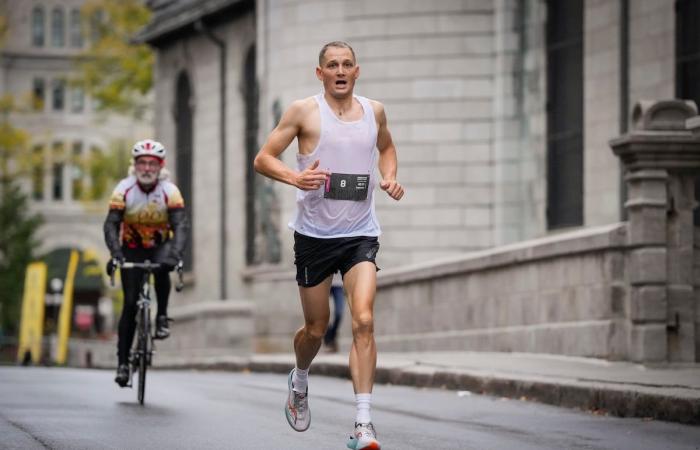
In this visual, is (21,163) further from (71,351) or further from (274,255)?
(274,255)

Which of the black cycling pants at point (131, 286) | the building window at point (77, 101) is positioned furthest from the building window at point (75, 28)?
the black cycling pants at point (131, 286)

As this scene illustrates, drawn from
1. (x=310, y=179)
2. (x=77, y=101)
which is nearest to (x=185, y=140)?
(x=310, y=179)

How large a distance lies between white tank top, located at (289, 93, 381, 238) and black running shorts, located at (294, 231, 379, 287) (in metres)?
0.04

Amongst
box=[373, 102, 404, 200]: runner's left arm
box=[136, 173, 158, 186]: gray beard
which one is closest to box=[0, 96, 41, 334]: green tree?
box=[136, 173, 158, 186]: gray beard

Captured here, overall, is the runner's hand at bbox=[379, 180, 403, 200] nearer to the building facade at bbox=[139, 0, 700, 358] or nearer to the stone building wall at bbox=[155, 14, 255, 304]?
the building facade at bbox=[139, 0, 700, 358]

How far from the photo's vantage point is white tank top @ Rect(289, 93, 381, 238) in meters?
9.80

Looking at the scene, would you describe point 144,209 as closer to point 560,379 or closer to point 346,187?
point 560,379

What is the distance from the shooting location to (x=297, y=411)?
10250 mm

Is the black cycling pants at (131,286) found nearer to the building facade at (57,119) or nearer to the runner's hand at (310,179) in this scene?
the runner's hand at (310,179)

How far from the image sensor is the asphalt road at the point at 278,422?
10516 millimetres

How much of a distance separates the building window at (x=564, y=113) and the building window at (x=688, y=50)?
3338 millimetres

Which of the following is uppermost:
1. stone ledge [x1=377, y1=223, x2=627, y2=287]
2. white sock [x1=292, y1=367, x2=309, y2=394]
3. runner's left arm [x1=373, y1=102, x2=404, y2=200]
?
runner's left arm [x1=373, y1=102, x2=404, y2=200]

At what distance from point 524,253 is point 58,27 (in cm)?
7597

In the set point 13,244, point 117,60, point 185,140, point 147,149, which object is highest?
point 117,60
